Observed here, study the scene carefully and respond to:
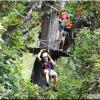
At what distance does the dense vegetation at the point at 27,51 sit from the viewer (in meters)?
8.60

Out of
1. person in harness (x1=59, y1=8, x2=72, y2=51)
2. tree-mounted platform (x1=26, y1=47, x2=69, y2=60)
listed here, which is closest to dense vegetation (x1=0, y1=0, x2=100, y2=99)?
tree-mounted platform (x1=26, y1=47, x2=69, y2=60)

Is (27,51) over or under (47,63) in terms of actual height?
over

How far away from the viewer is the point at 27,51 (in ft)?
→ 42.4

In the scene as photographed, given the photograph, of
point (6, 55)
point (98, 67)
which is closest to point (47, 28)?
point (6, 55)

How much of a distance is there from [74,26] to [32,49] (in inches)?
101

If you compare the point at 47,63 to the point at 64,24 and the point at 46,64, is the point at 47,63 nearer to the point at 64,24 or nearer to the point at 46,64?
the point at 46,64

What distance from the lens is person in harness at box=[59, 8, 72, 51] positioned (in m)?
13.9

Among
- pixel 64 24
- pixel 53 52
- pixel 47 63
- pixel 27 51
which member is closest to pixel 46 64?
pixel 47 63

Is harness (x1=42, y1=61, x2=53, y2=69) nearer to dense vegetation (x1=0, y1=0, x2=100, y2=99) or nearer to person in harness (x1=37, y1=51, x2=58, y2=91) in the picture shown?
person in harness (x1=37, y1=51, x2=58, y2=91)

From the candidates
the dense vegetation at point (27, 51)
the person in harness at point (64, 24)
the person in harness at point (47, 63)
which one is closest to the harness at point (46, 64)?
the person in harness at point (47, 63)

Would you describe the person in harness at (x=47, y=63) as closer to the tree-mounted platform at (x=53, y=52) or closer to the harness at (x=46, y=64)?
the harness at (x=46, y=64)

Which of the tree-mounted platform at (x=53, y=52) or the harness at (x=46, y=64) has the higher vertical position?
the tree-mounted platform at (x=53, y=52)

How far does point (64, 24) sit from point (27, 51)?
2177mm

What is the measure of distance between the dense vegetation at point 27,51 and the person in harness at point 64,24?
54 centimetres
